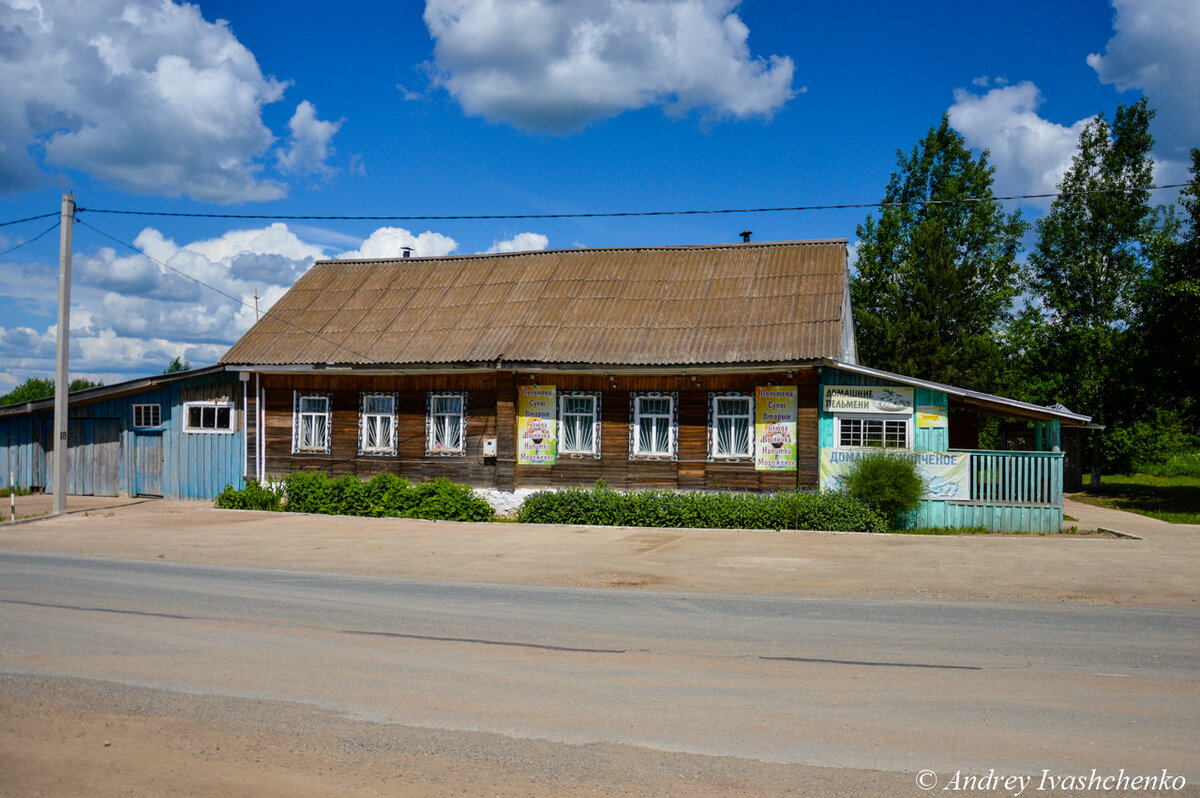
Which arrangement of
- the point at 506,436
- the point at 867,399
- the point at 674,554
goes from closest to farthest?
the point at 674,554 → the point at 867,399 → the point at 506,436

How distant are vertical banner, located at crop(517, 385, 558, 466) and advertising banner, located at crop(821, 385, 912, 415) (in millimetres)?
6249

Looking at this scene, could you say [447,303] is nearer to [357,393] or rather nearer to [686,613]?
[357,393]

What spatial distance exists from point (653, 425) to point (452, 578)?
891 centimetres

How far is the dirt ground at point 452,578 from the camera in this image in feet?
15.6

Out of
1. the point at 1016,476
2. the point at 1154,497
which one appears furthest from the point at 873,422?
the point at 1154,497

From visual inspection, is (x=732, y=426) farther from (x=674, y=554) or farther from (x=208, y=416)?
(x=208, y=416)

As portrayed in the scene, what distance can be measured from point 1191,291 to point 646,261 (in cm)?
1518

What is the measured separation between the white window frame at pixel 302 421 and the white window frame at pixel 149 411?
385 centimetres

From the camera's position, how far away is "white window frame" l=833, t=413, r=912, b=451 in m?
18.3

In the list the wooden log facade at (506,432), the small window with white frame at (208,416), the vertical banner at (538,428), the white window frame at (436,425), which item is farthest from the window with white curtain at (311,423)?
the vertical banner at (538,428)

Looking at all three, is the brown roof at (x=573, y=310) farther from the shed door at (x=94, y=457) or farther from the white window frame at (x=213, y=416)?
the shed door at (x=94, y=457)

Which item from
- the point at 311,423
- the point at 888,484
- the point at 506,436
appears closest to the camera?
the point at 888,484

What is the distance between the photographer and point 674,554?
14094 millimetres

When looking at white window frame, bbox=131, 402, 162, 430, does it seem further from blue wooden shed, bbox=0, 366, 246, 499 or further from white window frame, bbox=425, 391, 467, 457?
white window frame, bbox=425, 391, 467, 457
